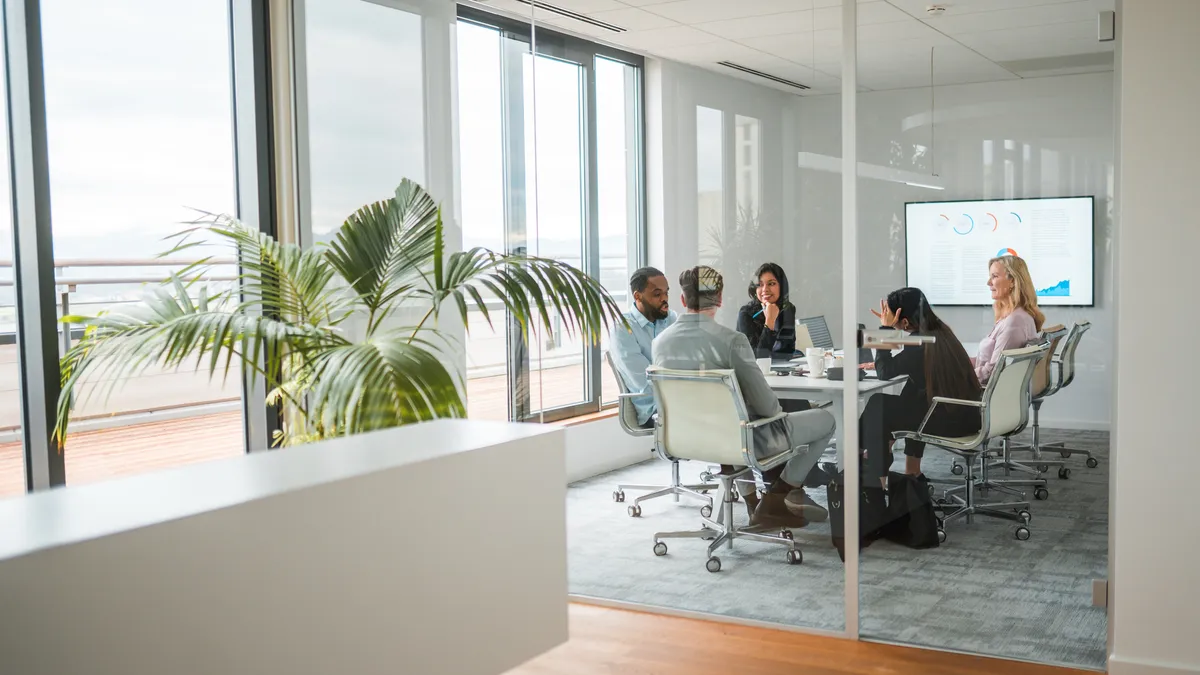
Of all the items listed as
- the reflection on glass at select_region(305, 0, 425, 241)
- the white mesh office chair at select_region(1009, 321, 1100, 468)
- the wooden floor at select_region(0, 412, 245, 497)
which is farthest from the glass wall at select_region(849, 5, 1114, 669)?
the wooden floor at select_region(0, 412, 245, 497)

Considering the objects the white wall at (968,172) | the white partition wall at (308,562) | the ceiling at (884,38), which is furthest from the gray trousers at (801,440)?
the white partition wall at (308,562)

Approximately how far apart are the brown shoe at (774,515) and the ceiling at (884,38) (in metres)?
1.51

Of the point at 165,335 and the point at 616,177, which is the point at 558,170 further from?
the point at 165,335

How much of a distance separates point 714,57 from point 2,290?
5157 millimetres

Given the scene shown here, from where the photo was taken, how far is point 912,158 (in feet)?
11.7

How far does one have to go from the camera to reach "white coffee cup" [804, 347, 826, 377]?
373cm

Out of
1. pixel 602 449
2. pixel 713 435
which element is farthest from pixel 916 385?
pixel 602 449

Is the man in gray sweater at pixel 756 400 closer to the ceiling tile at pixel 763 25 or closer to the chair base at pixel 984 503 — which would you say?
the chair base at pixel 984 503

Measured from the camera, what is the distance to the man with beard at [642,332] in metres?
4.08

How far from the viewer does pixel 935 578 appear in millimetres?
3674

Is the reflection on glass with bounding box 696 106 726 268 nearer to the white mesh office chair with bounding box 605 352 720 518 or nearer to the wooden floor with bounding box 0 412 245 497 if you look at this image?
the white mesh office chair with bounding box 605 352 720 518

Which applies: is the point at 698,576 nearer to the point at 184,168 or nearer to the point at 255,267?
the point at 255,267

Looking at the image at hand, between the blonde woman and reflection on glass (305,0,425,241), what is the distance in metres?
2.50

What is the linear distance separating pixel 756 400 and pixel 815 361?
0.27m
